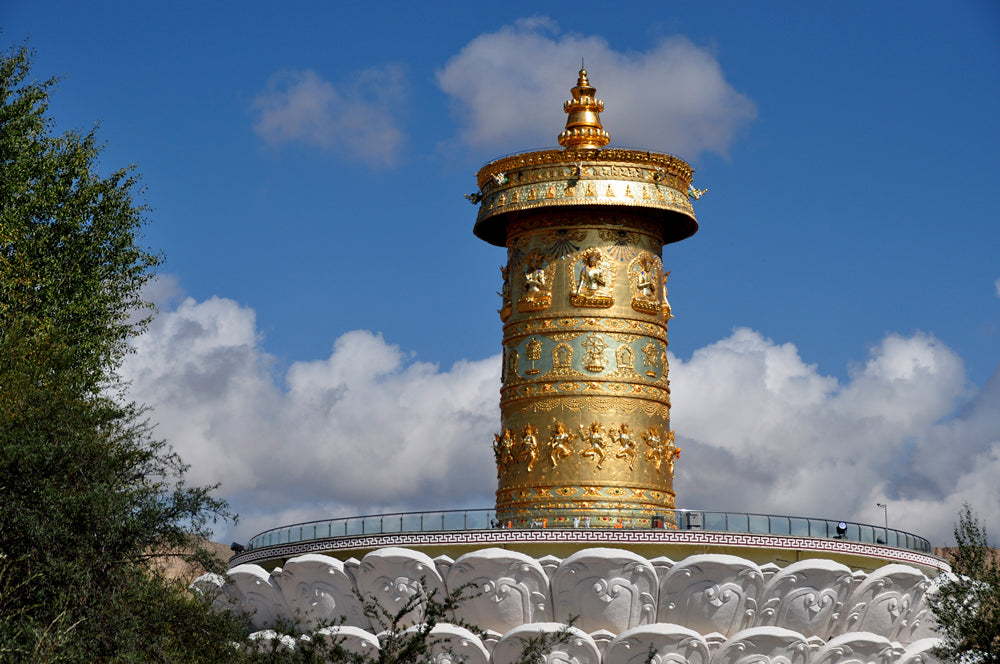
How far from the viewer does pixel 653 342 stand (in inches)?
985

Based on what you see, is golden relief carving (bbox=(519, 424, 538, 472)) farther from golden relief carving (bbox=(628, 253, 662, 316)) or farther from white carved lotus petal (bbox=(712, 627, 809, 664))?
white carved lotus petal (bbox=(712, 627, 809, 664))

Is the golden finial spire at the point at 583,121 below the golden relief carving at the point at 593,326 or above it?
above

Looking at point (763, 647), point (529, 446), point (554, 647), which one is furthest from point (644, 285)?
point (554, 647)

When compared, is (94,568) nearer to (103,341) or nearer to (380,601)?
(380,601)

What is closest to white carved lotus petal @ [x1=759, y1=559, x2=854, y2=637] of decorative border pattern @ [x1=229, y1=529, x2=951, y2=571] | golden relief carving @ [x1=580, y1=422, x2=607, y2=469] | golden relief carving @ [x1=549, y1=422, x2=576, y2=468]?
decorative border pattern @ [x1=229, y1=529, x2=951, y2=571]

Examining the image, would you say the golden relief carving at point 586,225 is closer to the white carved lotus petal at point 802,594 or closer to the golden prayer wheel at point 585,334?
the golden prayer wheel at point 585,334

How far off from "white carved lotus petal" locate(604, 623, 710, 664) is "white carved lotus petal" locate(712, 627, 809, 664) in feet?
1.03

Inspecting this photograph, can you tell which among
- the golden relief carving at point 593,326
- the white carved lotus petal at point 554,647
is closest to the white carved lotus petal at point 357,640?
the white carved lotus petal at point 554,647

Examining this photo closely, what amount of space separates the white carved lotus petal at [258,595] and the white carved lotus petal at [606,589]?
4487 millimetres

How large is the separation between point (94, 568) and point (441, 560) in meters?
5.77

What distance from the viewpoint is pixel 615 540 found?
67.8ft

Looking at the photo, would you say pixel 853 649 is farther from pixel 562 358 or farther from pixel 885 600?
pixel 562 358

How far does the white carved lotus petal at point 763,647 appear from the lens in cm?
1984

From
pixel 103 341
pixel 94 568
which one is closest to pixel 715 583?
pixel 94 568
